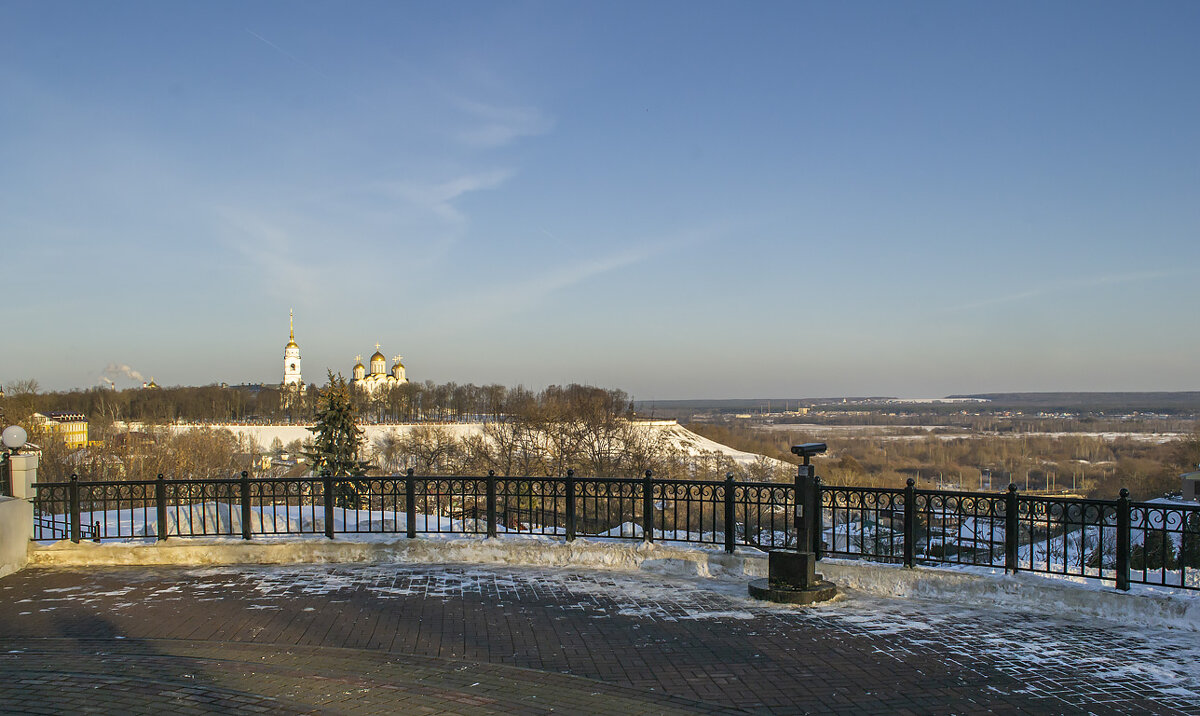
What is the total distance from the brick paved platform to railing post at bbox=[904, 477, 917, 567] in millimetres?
650

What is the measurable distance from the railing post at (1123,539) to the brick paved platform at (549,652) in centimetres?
53

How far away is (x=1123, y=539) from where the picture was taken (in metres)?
8.37

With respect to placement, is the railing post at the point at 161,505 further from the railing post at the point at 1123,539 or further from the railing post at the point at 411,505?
the railing post at the point at 1123,539

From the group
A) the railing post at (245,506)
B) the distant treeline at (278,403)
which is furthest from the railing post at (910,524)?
the distant treeline at (278,403)

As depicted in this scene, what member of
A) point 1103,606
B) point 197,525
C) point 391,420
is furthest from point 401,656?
point 391,420

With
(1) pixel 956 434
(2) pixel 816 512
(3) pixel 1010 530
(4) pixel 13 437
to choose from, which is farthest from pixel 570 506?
(1) pixel 956 434

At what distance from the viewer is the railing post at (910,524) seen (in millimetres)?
9680

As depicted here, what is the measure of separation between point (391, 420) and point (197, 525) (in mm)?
108990

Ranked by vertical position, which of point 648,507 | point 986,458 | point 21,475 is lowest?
point 986,458

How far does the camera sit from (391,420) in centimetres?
12838

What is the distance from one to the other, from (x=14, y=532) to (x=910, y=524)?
1179 cm

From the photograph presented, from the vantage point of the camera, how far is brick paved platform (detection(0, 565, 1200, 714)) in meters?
6.07

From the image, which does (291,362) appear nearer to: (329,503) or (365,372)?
(365,372)

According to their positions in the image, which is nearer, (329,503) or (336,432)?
(329,503)
